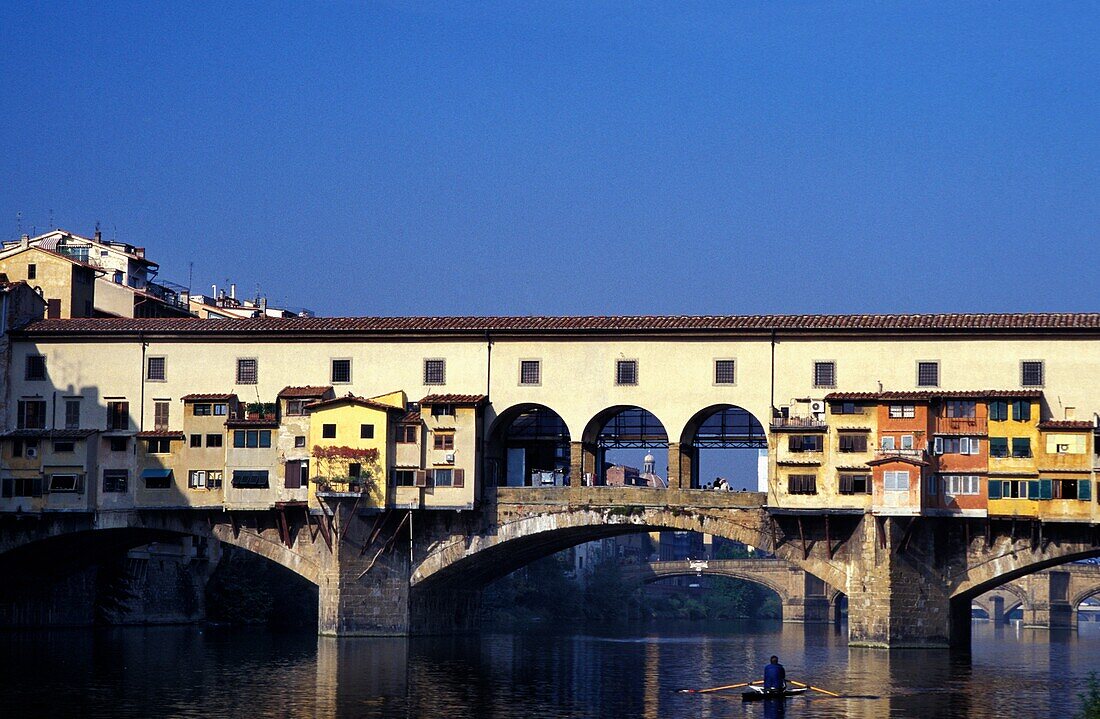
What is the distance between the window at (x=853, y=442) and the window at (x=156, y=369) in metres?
32.2

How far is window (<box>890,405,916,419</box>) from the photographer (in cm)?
7356

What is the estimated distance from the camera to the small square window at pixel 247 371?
81562 millimetres

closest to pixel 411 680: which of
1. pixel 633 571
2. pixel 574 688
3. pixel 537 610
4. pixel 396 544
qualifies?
pixel 574 688

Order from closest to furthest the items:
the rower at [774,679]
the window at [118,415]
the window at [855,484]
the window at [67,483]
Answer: the rower at [774,679] < the window at [855,484] < the window at [67,483] < the window at [118,415]

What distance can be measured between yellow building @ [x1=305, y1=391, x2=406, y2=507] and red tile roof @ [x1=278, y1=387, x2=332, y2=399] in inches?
53.3

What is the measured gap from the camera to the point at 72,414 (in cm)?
8269

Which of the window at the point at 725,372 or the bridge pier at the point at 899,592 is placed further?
the window at the point at 725,372

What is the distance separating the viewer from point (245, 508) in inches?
3130

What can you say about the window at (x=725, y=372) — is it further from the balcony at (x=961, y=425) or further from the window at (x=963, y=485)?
the window at (x=963, y=485)

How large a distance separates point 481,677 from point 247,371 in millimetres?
24739

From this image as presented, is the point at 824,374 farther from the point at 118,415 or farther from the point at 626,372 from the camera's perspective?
the point at 118,415

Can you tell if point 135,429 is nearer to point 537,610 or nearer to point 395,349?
point 395,349

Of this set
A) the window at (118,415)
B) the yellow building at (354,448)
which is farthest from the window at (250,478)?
the window at (118,415)

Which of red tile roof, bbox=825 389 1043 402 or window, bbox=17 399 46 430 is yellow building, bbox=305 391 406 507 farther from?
red tile roof, bbox=825 389 1043 402
